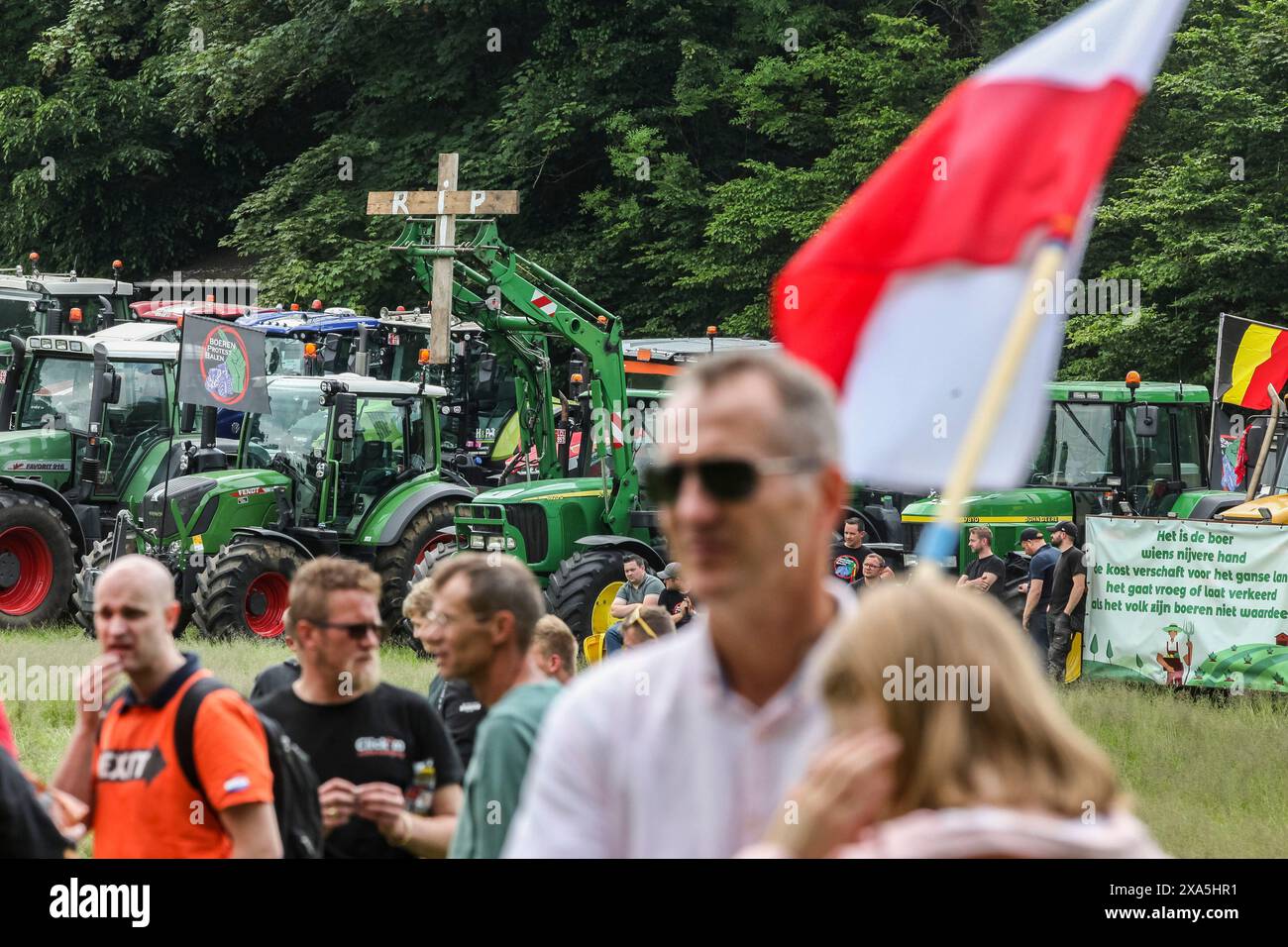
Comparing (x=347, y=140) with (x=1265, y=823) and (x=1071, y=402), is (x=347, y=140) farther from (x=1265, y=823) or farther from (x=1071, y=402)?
(x=1265, y=823)

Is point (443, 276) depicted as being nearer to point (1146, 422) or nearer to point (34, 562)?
point (34, 562)

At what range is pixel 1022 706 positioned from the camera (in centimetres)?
237

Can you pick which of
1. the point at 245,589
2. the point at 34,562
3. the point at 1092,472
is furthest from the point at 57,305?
the point at 1092,472

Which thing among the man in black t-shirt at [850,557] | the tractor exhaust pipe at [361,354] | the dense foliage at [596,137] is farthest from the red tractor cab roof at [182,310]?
the man in black t-shirt at [850,557]

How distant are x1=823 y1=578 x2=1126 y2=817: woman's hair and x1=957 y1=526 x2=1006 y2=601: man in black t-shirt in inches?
474

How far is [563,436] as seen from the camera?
18766 mm

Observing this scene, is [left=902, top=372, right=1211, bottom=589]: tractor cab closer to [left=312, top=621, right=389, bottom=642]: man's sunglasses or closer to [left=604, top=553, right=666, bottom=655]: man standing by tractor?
[left=604, top=553, right=666, bottom=655]: man standing by tractor

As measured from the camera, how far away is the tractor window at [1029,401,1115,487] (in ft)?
57.7

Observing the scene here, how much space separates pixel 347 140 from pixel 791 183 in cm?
954

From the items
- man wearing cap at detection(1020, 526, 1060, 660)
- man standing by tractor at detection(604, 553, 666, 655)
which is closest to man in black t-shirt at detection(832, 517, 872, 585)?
man wearing cap at detection(1020, 526, 1060, 660)

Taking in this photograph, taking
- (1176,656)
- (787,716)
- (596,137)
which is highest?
(596,137)

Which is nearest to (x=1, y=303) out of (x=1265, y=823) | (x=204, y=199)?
(x=204, y=199)

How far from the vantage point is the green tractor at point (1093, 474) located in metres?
17.5

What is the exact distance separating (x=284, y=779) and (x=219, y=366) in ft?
Result: 41.7
